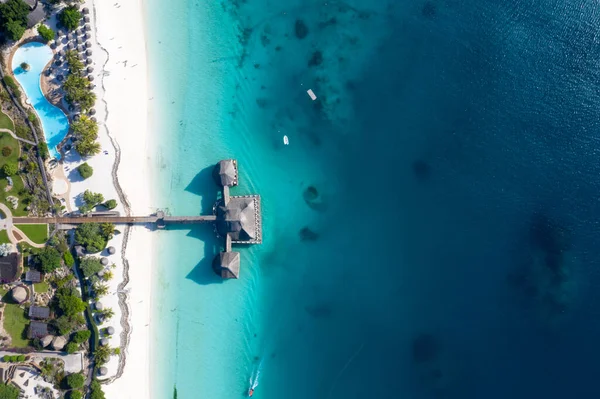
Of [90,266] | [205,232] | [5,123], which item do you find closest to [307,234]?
[205,232]

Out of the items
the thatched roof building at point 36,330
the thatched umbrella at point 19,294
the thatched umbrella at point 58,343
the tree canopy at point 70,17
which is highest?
the tree canopy at point 70,17

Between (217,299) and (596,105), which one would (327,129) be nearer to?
(217,299)

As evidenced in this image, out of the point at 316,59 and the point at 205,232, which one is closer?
the point at 205,232

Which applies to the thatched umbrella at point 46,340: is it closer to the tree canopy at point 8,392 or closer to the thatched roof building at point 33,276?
the tree canopy at point 8,392

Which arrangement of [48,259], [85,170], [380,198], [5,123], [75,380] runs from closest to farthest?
[75,380], [48,259], [85,170], [5,123], [380,198]

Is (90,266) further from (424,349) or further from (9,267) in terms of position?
(424,349)

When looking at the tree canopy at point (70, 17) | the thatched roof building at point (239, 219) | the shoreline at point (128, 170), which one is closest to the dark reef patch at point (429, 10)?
the thatched roof building at point (239, 219)

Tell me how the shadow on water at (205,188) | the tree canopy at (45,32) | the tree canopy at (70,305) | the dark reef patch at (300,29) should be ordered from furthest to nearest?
1. the dark reef patch at (300,29)
2. the shadow on water at (205,188)
3. the tree canopy at (45,32)
4. the tree canopy at (70,305)
